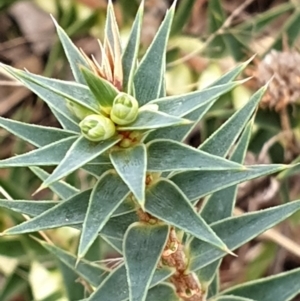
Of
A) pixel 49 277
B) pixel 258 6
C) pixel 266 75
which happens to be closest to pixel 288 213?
pixel 266 75

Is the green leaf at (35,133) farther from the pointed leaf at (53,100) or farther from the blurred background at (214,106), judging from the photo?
the blurred background at (214,106)

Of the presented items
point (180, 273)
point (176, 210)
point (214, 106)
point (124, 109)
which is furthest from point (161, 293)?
point (214, 106)

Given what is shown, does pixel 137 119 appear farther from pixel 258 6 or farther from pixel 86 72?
pixel 258 6

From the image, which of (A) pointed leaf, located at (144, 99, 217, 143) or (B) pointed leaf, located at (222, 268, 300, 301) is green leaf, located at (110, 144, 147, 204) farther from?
(B) pointed leaf, located at (222, 268, 300, 301)

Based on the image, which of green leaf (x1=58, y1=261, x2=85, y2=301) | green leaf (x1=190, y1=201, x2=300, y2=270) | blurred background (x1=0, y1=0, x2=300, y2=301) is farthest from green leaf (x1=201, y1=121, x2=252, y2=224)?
green leaf (x1=58, y1=261, x2=85, y2=301)

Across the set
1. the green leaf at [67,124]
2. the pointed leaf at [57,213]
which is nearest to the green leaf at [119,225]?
the pointed leaf at [57,213]
